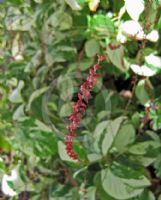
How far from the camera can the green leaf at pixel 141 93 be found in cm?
95

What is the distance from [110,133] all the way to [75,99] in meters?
0.12

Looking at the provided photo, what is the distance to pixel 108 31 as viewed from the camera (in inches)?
36.9

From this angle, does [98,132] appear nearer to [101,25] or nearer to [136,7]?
[101,25]

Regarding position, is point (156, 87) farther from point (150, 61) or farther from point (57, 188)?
point (57, 188)

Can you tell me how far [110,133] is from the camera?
935 mm

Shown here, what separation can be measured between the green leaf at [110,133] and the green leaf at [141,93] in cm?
6

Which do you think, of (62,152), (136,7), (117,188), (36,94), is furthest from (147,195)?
(136,7)

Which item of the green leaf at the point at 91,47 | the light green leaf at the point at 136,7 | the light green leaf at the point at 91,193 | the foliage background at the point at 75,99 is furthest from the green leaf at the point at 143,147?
the light green leaf at the point at 136,7

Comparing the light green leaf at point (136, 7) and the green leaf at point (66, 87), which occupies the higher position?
the light green leaf at point (136, 7)

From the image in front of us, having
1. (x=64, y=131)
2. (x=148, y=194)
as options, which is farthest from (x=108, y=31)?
(x=148, y=194)

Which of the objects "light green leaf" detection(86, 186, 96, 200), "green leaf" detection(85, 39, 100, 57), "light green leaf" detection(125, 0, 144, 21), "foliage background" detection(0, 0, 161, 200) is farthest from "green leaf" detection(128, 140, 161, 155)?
"light green leaf" detection(125, 0, 144, 21)

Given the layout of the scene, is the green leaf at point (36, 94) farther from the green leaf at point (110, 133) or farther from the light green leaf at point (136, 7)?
the light green leaf at point (136, 7)

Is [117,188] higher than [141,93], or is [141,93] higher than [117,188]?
[141,93]

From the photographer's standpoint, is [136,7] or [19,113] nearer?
[136,7]
